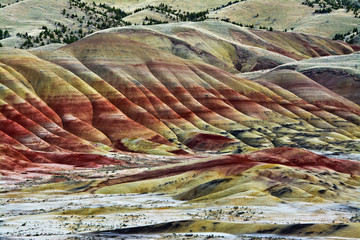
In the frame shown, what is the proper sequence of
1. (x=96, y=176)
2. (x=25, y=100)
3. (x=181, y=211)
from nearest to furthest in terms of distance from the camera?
(x=181, y=211)
(x=96, y=176)
(x=25, y=100)

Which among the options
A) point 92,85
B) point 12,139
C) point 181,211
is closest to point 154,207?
point 181,211

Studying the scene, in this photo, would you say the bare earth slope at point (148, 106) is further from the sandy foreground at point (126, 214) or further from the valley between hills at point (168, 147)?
the sandy foreground at point (126, 214)

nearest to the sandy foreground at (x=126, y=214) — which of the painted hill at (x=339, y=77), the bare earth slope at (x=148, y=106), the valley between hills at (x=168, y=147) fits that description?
the valley between hills at (x=168, y=147)

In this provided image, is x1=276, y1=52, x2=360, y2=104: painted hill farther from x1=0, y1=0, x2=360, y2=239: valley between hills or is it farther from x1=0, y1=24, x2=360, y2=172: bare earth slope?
x1=0, y1=24, x2=360, y2=172: bare earth slope

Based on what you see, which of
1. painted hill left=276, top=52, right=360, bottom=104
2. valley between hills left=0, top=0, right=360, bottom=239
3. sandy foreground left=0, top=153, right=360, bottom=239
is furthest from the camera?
painted hill left=276, top=52, right=360, bottom=104

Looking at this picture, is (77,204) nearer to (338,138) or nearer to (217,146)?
(217,146)

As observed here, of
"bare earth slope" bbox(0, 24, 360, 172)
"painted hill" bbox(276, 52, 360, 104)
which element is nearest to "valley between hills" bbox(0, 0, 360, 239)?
"bare earth slope" bbox(0, 24, 360, 172)

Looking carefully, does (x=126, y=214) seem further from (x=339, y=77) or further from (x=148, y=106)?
(x=339, y=77)

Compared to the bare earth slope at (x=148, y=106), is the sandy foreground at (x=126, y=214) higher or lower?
higher

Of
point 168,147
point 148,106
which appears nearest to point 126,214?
point 168,147
